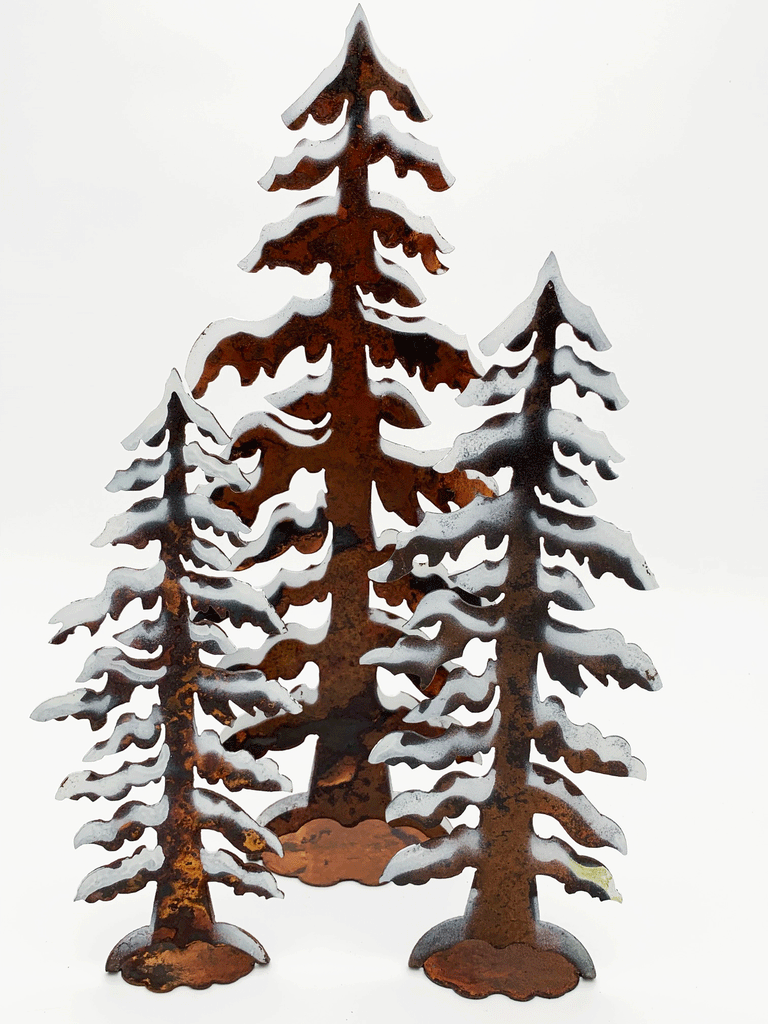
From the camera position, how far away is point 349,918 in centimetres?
338

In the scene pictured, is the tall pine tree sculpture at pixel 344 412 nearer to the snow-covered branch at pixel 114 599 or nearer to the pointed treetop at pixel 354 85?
the pointed treetop at pixel 354 85

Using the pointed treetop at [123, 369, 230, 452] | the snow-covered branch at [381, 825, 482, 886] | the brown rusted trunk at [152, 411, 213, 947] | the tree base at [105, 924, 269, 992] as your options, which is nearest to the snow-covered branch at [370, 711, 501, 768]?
the snow-covered branch at [381, 825, 482, 886]

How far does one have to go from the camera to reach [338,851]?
11.8ft

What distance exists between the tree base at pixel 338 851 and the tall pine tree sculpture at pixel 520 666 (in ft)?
1.40

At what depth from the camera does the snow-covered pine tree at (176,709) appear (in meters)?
2.91

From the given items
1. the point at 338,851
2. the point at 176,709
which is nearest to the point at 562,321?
the point at 176,709

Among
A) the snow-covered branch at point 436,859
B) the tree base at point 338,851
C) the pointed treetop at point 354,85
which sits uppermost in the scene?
the pointed treetop at point 354,85

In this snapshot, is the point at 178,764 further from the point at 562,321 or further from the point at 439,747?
the point at 562,321

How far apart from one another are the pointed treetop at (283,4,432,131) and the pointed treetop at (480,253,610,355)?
2.38 feet

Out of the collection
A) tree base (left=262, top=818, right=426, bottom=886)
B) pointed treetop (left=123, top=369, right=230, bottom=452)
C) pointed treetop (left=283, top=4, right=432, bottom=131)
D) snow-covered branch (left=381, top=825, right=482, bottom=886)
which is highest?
pointed treetop (left=283, top=4, right=432, bottom=131)

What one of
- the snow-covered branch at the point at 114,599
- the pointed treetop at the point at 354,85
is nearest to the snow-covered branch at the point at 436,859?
the snow-covered branch at the point at 114,599

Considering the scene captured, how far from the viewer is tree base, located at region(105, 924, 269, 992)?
10.1ft

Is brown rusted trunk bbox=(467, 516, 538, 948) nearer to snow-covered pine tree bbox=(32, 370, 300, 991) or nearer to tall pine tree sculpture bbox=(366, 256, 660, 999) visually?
tall pine tree sculpture bbox=(366, 256, 660, 999)

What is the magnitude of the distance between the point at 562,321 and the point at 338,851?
5.16 ft
